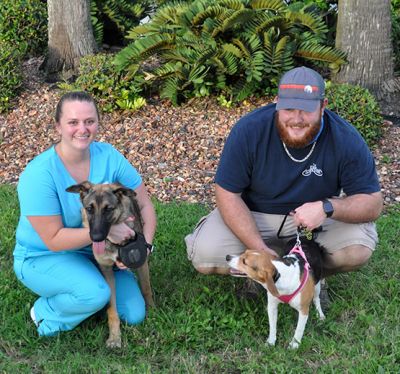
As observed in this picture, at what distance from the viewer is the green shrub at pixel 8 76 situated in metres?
8.76

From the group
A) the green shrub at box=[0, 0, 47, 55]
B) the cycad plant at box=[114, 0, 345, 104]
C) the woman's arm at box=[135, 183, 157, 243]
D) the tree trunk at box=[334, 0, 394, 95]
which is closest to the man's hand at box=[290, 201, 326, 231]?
the woman's arm at box=[135, 183, 157, 243]

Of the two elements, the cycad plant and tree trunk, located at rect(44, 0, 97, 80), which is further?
tree trunk, located at rect(44, 0, 97, 80)

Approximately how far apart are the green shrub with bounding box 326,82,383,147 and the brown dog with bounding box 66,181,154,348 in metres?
3.65

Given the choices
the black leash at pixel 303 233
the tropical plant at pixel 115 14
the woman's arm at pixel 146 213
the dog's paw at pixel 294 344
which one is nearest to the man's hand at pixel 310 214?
the black leash at pixel 303 233

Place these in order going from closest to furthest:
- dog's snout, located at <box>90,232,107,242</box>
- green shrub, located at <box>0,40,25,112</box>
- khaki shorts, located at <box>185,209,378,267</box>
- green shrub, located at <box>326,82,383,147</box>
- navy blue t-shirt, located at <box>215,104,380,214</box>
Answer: dog's snout, located at <box>90,232,107,242</box> → navy blue t-shirt, located at <box>215,104,380,214</box> → khaki shorts, located at <box>185,209,378,267</box> → green shrub, located at <box>326,82,383,147</box> → green shrub, located at <box>0,40,25,112</box>

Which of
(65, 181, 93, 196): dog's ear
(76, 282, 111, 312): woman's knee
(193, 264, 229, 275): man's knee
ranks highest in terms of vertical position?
(65, 181, 93, 196): dog's ear

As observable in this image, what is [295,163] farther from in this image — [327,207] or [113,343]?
[113,343]

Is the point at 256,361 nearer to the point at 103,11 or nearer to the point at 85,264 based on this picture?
the point at 85,264

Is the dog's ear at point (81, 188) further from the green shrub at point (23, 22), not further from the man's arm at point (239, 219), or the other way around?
the green shrub at point (23, 22)

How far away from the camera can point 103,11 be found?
9594 millimetres

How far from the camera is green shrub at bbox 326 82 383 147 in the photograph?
7250mm

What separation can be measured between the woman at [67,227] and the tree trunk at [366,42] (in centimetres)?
451

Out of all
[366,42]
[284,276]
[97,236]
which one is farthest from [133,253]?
[366,42]

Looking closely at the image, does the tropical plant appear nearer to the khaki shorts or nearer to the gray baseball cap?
the khaki shorts
